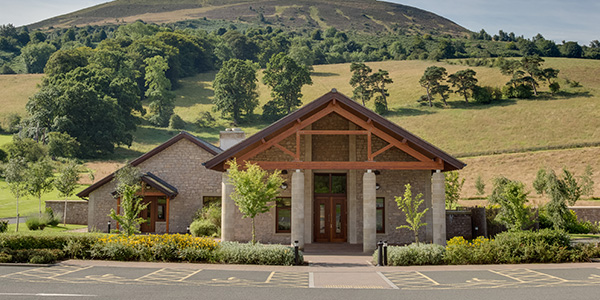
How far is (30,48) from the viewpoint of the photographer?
13338 centimetres

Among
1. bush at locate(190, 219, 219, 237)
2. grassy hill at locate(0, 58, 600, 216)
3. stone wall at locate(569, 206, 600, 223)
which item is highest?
grassy hill at locate(0, 58, 600, 216)

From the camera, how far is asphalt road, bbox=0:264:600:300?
14133 mm

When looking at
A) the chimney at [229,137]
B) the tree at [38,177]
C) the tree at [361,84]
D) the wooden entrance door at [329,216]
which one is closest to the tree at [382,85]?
the tree at [361,84]

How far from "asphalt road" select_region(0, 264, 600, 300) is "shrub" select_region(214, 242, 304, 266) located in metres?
1.12

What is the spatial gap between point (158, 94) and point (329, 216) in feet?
250

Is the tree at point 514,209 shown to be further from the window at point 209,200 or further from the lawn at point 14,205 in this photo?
the lawn at point 14,205

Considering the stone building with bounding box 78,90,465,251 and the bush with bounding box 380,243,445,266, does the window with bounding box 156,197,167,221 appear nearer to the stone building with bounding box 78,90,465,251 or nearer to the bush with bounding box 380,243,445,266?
the stone building with bounding box 78,90,465,251

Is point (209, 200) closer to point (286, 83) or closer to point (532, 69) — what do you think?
point (286, 83)

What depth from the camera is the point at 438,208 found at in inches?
939

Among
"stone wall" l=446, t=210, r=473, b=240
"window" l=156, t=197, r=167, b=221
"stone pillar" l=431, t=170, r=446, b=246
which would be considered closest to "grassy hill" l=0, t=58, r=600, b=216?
"stone wall" l=446, t=210, r=473, b=240

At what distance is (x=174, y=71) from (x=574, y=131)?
78.5 m

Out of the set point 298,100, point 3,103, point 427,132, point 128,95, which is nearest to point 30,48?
point 3,103

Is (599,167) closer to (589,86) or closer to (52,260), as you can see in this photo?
(589,86)

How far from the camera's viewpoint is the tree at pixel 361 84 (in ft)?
305
